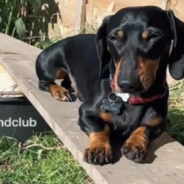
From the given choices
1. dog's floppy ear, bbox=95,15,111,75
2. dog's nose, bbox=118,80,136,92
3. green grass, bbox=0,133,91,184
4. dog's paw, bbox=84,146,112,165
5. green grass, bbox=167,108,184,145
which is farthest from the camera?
green grass, bbox=167,108,184,145

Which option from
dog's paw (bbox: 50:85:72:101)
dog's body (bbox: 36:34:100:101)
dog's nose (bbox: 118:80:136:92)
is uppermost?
dog's nose (bbox: 118:80:136:92)

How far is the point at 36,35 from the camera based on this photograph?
6.54m

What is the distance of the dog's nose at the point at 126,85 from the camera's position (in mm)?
2393

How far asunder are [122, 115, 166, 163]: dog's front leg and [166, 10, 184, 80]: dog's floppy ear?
0.78 feet

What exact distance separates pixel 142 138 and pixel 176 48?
432mm

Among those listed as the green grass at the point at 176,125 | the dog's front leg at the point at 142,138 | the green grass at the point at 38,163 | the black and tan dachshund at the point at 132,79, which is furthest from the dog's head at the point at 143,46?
the green grass at the point at 176,125

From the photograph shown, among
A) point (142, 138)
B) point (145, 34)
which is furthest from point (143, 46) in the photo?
point (142, 138)

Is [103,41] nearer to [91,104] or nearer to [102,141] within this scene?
[91,104]

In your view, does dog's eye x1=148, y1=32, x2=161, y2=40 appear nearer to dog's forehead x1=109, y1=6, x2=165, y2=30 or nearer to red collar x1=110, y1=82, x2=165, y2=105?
dog's forehead x1=109, y1=6, x2=165, y2=30

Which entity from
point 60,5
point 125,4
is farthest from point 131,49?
point 60,5

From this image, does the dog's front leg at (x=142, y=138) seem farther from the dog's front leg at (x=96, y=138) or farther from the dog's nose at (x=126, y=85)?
the dog's nose at (x=126, y=85)

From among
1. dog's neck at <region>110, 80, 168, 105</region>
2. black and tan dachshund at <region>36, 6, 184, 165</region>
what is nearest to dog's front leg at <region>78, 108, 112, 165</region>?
black and tan dachshund at <region>36, 6, 184, 165</region>

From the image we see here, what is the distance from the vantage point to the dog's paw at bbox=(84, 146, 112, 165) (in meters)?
2.50

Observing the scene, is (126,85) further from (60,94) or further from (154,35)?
(60,94)
